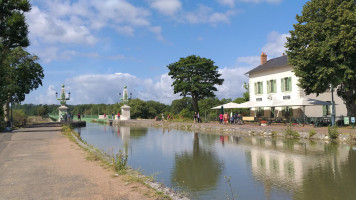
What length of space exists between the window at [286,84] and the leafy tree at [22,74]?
87.0 ft

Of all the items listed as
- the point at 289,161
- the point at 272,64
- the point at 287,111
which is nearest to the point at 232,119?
the point at 287,111

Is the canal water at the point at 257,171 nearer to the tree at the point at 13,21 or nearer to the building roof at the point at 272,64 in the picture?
the tree at the point at 13,21

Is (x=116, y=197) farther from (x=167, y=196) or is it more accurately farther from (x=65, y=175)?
(x=65, y=175)

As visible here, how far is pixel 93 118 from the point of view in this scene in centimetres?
5906

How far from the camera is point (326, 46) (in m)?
→ 19.4

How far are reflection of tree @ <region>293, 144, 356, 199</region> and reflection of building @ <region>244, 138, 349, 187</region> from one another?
0.51ft

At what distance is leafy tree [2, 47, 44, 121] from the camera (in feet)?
104

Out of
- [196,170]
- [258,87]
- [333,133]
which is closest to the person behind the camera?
[196,170]

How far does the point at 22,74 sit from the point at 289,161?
100 ft

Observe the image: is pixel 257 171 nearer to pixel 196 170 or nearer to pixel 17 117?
pixel 196 170

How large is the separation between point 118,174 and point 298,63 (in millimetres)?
17186

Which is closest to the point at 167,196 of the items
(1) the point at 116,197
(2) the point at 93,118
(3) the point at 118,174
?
(1) the point at 116,197

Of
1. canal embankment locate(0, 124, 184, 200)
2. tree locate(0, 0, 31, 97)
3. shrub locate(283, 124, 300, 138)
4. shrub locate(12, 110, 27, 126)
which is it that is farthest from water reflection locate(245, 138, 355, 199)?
shrub locate(12, 110, 27, 126)

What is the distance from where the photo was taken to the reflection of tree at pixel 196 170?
816 centimetres
